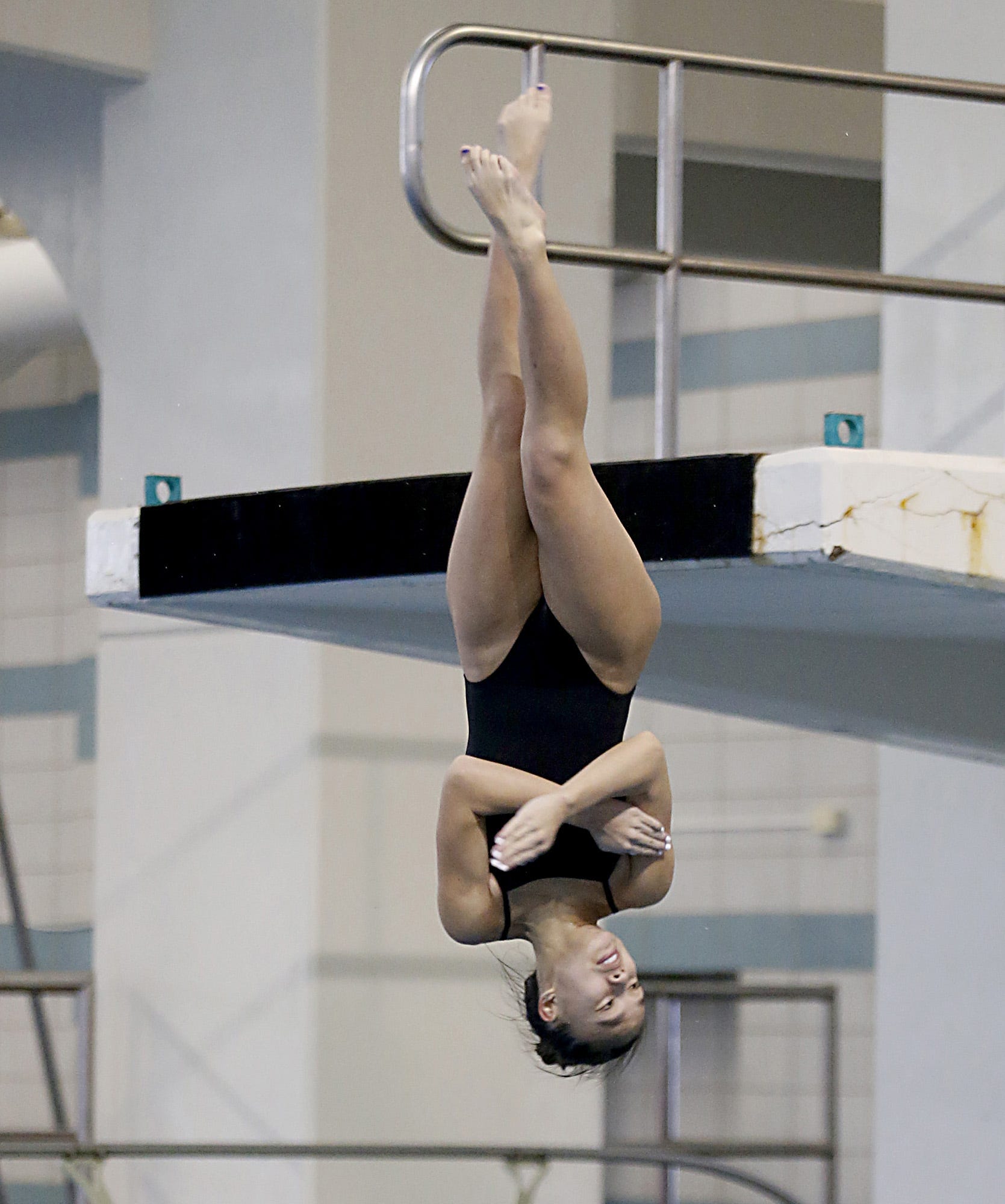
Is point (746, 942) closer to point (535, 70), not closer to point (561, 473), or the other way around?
point (535, 70)

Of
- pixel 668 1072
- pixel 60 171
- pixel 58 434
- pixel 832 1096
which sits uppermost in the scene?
pixel 60 171

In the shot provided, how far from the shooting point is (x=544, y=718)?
311 centimetres

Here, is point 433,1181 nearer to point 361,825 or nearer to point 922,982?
point 361,825

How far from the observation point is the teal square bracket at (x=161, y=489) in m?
4.31

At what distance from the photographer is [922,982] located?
5.36m

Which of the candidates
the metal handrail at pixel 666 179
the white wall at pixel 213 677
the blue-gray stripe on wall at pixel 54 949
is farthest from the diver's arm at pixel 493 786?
the blue-gray stripe on wall at pixel 54 949

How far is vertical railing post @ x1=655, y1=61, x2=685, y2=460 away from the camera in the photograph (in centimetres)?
355

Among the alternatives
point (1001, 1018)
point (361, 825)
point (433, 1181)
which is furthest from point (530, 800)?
point (433, 1181)

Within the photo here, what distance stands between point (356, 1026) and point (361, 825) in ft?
Answer: 2.29

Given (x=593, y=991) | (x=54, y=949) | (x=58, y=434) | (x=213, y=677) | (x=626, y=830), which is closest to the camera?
(x=626, y=830)

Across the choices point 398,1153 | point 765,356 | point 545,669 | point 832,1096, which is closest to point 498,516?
point 545,669

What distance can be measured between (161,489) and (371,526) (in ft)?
2.99

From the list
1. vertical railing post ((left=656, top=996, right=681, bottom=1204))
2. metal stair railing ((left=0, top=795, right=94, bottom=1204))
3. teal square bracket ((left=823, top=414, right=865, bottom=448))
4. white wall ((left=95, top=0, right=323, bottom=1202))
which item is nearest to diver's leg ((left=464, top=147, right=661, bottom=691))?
teal square bracket ((left=823, top=414, right=865, bottom=448))

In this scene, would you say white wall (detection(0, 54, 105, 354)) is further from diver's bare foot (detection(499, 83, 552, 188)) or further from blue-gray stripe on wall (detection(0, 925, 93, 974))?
diver's bare foot (detection(499, 83, 552, 188))
